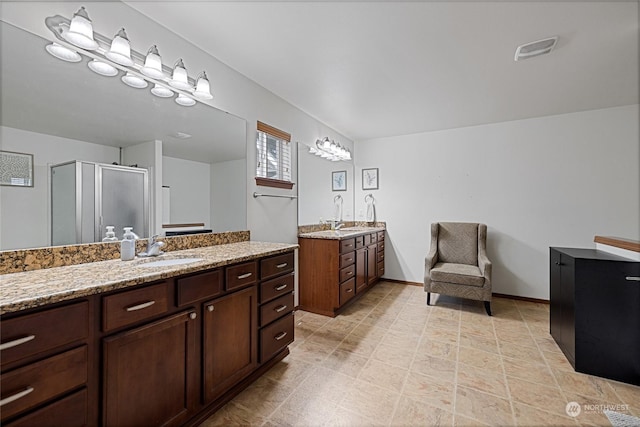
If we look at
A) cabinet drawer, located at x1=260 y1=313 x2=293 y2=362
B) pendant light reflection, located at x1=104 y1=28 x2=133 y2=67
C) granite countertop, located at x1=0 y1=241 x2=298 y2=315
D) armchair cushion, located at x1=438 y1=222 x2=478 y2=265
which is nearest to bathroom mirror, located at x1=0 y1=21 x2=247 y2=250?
pendant light reflection, located at x1=104 y1=28 x2=133 y2=67

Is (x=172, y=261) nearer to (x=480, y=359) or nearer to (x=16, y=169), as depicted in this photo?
(x=16, y=169)

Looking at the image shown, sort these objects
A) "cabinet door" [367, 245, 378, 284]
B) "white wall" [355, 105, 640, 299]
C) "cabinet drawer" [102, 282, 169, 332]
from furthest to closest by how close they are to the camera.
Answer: "cabinet door" [367, 245, 378, 284] < "white wall" [355, 105, 640, 299] < "cabinet drawer" [102, 282, 169, 332]

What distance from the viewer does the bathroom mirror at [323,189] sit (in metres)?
3.31

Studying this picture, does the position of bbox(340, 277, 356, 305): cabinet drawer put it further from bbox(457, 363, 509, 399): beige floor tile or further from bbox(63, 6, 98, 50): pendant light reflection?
bbox(63, 6, 98, 50): pendant light reflection

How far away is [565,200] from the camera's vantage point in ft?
10.9

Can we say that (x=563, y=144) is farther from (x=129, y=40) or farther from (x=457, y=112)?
(x=129, y=40)

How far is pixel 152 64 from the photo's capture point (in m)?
1.68

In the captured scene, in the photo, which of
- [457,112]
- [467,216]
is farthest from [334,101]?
[467,216]

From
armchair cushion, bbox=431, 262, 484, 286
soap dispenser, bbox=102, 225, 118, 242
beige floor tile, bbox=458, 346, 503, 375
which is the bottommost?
beige floor tile, bbox=458, 346, 503, 375

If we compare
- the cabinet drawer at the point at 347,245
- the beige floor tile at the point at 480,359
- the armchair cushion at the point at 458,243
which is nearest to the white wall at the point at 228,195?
the cabinet drawer at the point at 347,245

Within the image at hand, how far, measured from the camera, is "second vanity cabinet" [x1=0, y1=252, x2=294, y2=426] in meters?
0.87

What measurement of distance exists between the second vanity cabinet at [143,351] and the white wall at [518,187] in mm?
3008

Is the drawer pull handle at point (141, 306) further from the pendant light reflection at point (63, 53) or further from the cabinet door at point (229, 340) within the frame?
the pendant light reflection at point (63, 53)

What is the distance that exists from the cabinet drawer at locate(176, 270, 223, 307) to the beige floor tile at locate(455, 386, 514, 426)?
61.7 inches
